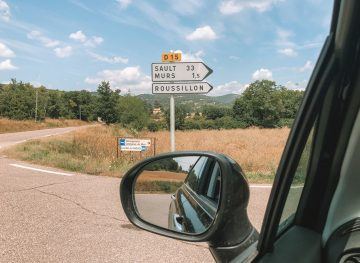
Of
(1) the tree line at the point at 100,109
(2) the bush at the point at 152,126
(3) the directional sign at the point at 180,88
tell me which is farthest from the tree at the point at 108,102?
(3) the directional sign at the point at 180,88

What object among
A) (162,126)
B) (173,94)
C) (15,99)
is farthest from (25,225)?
(15,99)

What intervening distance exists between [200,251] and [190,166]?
A: 9.06 feet

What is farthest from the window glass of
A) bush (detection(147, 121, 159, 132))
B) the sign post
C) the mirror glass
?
bush (detection(147, 121, 159, 132))

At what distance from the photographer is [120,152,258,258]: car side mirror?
4.30 ft

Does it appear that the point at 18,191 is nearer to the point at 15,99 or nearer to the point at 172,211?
the point at 172,211

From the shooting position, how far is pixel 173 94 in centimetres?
818

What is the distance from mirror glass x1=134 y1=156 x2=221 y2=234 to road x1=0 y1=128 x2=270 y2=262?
7.47ft

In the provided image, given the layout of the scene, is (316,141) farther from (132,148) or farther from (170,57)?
(132,148)

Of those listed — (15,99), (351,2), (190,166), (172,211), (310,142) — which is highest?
(15,99)

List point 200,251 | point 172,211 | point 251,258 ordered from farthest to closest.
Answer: point 200,251
point 172,211
point 251,258

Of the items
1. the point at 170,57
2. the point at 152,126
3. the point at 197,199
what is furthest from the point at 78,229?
the point at 152,126

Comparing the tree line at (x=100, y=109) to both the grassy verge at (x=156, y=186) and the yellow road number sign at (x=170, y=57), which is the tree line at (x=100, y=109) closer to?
the yellow road number sign at (x=170, y=57)

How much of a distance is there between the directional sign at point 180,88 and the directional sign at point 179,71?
10 centimetres

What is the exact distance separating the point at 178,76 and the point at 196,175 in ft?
20.7
